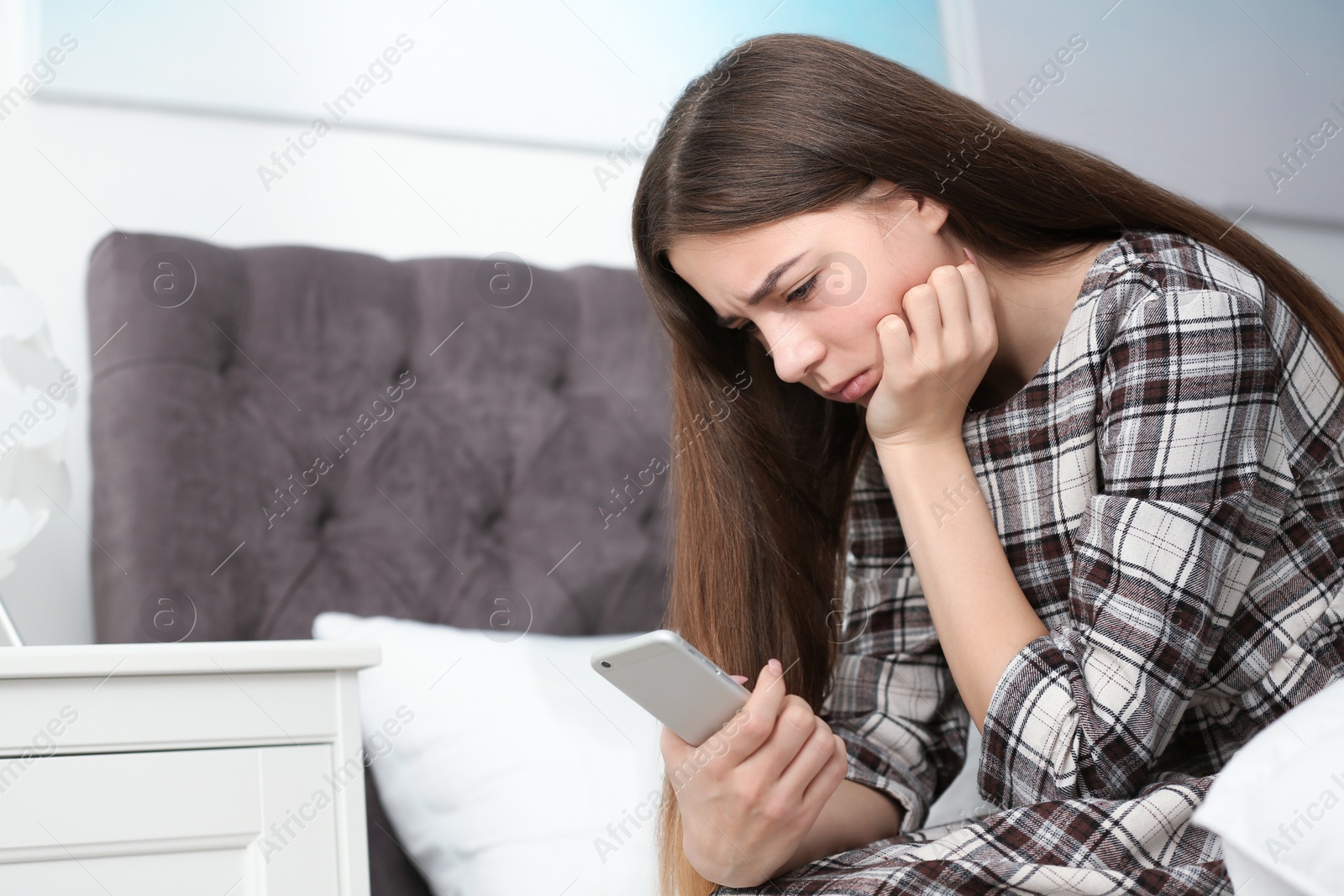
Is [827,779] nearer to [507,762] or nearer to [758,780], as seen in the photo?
[758,780]

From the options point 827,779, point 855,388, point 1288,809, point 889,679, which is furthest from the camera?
point 889,679

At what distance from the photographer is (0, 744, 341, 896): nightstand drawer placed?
70 centimetres

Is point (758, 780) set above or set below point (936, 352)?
below

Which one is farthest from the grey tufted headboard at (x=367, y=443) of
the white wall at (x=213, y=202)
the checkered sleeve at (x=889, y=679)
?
the checkered sleeve at (x=889, y=679)

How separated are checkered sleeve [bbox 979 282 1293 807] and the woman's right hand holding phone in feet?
0.45

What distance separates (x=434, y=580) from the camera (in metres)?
1.39

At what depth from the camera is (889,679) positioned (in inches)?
41.8

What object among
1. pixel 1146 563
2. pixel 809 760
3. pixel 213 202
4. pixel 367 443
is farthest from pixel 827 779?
pixel 213 202

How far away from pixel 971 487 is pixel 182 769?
0.63 m

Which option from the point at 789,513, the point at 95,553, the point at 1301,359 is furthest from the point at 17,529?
the point at 1301,359

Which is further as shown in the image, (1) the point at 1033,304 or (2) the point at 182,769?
(1) the point at 1033,304

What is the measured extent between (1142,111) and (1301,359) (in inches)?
43.8

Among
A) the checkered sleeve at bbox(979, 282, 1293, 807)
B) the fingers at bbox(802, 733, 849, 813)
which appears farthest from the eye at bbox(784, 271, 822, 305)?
the fingers at bbox(802, 733, 849, 813)

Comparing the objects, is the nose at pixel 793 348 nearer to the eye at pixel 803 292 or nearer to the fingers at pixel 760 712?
the eye at pixel 803 292
